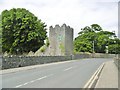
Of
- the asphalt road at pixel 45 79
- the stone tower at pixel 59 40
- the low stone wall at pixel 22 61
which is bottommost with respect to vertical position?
the asphalt road at pixel 45 79

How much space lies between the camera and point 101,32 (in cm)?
14425

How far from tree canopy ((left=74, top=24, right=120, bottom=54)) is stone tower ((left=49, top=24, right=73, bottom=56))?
121 ft

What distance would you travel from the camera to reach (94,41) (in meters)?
137

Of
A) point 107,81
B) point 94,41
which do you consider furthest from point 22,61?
point 94,41

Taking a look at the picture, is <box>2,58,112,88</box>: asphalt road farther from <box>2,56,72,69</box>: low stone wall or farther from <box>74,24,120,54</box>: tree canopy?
<box>74,24,120,54</box>: tree canopy

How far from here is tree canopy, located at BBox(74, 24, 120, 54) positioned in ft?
420

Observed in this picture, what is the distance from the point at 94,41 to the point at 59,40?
175 feet

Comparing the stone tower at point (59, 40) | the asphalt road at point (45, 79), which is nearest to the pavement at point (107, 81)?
the asphalt road at point (45, 79)

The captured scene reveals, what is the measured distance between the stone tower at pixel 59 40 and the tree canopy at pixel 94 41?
36915 millimetres

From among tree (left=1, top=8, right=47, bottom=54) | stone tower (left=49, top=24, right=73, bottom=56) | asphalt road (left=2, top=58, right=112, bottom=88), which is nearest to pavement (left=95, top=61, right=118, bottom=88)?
asphalt road (left=2, top=58, right=112, bottom=88)

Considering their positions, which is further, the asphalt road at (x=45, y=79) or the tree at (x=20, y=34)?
the tree at (x=20, y=34)

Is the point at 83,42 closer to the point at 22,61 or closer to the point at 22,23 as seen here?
the point at 22,23

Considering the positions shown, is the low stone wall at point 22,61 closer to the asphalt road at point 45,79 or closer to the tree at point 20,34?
the asphalt road at point 45,79

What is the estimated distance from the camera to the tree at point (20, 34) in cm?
7025
